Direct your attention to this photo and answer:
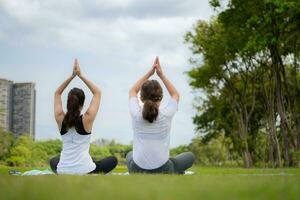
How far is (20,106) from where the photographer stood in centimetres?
9231

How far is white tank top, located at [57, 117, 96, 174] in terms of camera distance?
308 inches

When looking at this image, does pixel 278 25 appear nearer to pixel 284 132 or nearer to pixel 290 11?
pixel 290 11

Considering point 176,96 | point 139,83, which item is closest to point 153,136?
A: point 176,96

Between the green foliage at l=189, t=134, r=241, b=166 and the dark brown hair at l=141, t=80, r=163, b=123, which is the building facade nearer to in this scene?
the green foliage at l=189, t=134, r=241, b=166

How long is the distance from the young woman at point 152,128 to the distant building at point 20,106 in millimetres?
82805

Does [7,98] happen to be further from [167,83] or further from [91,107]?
[167,83]

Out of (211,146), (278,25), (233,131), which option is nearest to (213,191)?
(278,25)

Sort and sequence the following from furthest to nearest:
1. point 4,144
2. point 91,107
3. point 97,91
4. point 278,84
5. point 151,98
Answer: point 4,144 → point 278,84 → point 97,91 → point 91,107 → point 151,98

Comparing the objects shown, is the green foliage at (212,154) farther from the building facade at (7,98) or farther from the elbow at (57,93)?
the elbow at (57,93)

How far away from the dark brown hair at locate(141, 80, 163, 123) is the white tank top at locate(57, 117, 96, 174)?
1.09 m

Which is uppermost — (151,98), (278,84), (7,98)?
(7,98)

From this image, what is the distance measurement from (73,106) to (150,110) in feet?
4.13

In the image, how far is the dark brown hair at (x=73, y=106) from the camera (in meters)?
7.77

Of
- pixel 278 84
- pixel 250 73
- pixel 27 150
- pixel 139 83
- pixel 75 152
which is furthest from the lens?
pixel 27 150
